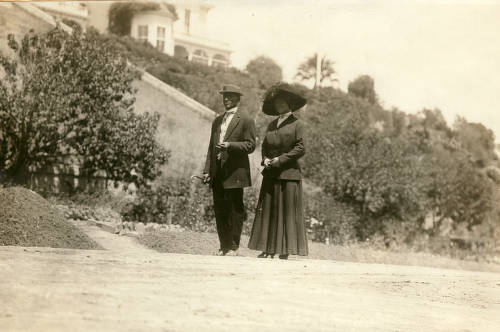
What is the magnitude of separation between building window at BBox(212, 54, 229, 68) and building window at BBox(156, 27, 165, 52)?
280 cm

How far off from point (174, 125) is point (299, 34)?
4838 mm

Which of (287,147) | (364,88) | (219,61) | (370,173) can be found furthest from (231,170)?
(219,61)

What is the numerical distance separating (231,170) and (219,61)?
15072 mm

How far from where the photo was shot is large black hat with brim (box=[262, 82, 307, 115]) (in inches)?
256

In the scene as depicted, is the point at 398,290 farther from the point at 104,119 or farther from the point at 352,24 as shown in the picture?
the point at 104,119

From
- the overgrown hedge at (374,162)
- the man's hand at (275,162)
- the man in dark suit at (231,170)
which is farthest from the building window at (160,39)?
the man's hand at (275,162)

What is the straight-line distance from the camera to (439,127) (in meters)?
21.7

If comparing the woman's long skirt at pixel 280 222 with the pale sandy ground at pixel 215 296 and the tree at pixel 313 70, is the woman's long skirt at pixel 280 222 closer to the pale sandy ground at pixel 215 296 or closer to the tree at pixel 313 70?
the pale sandy ground at pixel 215 296

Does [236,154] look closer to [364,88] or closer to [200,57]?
[364,88]

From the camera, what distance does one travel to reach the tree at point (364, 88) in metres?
16.7

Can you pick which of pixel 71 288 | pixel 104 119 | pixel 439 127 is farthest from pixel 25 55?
pixel 439 127

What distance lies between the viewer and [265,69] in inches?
656

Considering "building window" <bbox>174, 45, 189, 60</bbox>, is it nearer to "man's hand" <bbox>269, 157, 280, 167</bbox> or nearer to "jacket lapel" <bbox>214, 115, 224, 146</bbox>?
"jacket lapel" <bbox>214, 115, 224, 146</bbox>

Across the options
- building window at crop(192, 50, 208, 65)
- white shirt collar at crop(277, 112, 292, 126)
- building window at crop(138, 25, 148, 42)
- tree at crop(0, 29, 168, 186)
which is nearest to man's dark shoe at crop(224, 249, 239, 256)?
white shirt collar at crop(277, 112, 292, 126)
